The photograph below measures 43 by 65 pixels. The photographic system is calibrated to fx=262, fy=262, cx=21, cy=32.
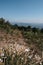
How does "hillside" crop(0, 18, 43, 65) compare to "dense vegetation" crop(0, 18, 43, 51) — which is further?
"dense vegetation" crop(0, 18, 43, 51)

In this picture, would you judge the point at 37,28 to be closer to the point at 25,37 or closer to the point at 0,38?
the point at 25,37

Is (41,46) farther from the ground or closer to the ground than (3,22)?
closer to the ground

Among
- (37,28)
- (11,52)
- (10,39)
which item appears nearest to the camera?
(11,52)

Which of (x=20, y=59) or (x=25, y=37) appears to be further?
(x=25, y=37)

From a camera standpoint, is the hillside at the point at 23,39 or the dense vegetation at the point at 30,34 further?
the dense vegetation at the point at 30,34

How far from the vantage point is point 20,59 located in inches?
289

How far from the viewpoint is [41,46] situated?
11.9m

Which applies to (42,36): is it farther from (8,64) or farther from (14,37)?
(8,64)

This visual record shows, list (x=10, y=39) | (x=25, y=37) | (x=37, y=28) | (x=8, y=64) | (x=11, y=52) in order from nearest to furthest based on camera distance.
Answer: (x=8, y=64) → (x=11, y=52) → (x=10, y=39) → (x=25, y=37) → (x=37, y=28)

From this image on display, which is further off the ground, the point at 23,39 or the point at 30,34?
the point at 30,34

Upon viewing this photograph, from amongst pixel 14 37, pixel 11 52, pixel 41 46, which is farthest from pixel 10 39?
pixel 11 52

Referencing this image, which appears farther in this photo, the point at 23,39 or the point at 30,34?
the point at 30,34

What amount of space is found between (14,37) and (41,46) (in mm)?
1502

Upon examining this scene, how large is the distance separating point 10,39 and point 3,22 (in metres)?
→ 3.16
